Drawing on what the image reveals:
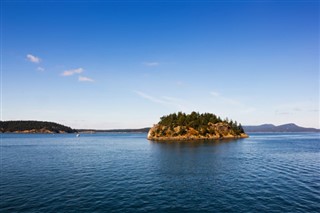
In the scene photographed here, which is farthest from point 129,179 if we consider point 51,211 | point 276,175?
point 276,175

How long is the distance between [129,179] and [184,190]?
13.3m

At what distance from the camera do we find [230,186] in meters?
40.5

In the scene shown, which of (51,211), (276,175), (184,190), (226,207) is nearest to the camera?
(51,211)

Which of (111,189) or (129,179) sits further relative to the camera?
(129,179)

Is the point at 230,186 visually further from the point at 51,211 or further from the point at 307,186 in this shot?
the point at 51,211

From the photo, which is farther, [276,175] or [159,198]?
[276,175]

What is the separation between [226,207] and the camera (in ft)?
97.9

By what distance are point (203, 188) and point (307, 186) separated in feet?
62.2

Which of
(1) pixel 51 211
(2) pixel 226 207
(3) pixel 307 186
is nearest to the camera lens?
(1) pixel 51 211

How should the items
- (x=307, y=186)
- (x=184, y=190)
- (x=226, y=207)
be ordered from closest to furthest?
1. (x=226, y=207)
2. (x=184, y=190)
3. (x=307, y=186)

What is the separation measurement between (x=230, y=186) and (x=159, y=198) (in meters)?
14.4

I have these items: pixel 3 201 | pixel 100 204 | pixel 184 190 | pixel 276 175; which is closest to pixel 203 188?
pixel 184 190

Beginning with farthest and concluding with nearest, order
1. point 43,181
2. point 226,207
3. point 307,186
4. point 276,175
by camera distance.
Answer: point 276,175, point 43,181, point 307,186, point 226,207

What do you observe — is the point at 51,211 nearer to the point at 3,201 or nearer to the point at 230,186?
the point at 3,201
